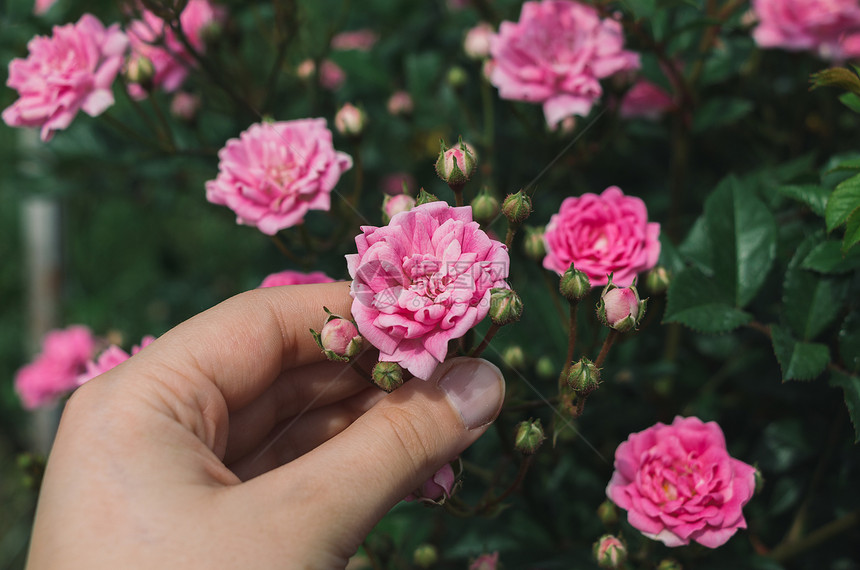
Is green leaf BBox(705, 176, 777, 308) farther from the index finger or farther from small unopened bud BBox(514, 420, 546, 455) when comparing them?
the index finger

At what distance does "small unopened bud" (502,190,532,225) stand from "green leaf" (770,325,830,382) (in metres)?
0.53

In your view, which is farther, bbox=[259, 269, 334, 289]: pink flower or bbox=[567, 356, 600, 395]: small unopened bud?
bbox=[259, 269, 334, 289]: pink flower

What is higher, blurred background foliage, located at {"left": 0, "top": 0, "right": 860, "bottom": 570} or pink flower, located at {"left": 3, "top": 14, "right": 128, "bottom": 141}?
pink flower, located at {"left": 3, "top": 14, "right": 128, "bottom": 141}

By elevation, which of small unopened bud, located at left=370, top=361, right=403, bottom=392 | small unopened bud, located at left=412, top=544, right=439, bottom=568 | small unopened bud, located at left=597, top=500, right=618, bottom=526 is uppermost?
small unopened bud, located at left=370, top=361, right=403, bottom=392

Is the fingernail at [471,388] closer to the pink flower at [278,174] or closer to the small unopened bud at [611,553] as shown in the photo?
the small unopened bud at [611,553]

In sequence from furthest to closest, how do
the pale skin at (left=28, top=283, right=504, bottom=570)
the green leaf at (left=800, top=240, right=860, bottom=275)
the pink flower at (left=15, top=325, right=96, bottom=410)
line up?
the pink flower at (left=15, top=325, right=96, bottom=410)
the green leaf at (left=800, top=240, right=860, bottom=275)
the pale skin at (left=28, top=283, right=504, bottom=570)

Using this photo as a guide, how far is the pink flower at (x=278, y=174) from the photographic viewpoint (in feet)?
4.85

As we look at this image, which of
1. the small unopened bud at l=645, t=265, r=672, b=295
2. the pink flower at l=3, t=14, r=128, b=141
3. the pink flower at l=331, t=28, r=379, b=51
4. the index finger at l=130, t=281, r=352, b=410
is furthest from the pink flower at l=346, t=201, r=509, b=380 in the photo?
the pink flower at l=331, t=28, r=379, b=51

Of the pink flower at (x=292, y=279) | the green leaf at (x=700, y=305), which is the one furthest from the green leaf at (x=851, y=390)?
the pink flower at (x=292, y=279)

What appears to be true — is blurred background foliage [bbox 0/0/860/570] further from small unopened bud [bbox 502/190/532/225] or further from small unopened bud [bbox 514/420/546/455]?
small unopened bud [bbox 502/190/532/225]

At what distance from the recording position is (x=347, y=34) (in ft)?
9.29

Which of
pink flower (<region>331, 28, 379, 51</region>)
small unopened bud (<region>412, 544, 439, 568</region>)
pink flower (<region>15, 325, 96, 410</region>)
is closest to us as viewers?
small unopened bud (<region>412, 544, 439, 568</region>)

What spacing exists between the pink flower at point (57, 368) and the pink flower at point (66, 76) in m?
1.05

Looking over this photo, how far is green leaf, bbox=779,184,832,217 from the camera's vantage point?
4.33ft
